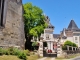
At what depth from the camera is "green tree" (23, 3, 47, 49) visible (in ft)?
127

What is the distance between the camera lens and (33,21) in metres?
39.6

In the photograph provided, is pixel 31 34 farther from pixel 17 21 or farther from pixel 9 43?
pixel 9 43

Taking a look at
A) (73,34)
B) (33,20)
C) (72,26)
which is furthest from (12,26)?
(72,26)

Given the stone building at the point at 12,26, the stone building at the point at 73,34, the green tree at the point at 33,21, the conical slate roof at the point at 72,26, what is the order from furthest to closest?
the conical slate roof at the point at 72,26, the stone building at the point at 73,34, the green tree at the point at 33,21, the stone building at the point at 12,26

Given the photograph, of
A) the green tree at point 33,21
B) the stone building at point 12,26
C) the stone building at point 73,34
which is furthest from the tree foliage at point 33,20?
the stone building at point 73,34

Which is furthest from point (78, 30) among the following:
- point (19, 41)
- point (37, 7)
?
point (19, 41)

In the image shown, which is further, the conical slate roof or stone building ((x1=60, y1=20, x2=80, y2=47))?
the conical slate roof

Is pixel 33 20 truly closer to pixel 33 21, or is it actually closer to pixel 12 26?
pixel 33 21

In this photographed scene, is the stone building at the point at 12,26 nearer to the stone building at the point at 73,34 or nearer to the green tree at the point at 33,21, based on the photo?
the green tree at the point at 33,21

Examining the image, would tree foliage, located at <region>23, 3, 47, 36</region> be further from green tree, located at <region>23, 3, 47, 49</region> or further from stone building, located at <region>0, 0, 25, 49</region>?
stone building, located at <region>0, 0, 25, 49</region>

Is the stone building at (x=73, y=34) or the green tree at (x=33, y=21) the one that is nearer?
the green tree at (x=33, y=21)

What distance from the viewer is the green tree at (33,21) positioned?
127 feet

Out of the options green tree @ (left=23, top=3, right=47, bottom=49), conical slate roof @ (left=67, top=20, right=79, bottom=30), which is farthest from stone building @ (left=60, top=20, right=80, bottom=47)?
green tree @ (left=23, top=3, right=47, bottom=49)

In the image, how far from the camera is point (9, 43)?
88.1 ft
